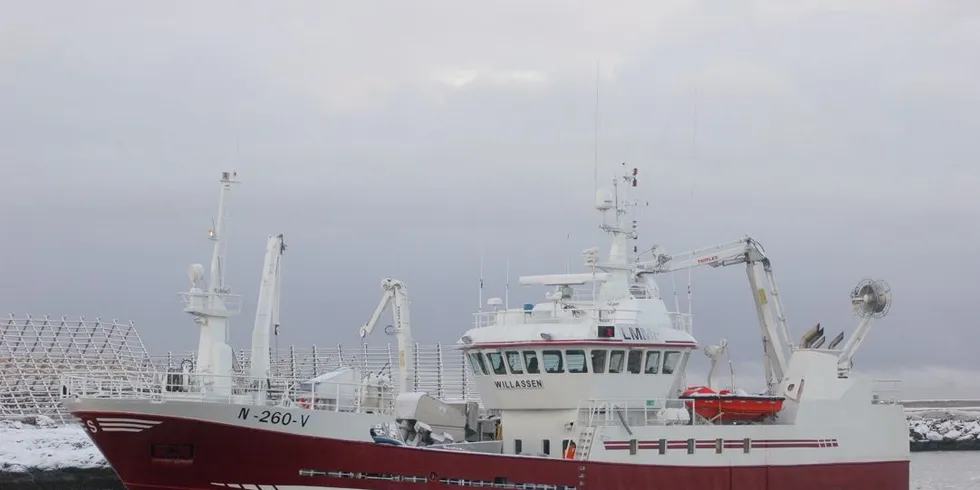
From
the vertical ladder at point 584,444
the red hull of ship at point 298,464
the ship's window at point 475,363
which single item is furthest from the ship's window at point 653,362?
the ship's window at point 475,363

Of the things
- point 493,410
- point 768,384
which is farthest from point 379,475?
point 768,384

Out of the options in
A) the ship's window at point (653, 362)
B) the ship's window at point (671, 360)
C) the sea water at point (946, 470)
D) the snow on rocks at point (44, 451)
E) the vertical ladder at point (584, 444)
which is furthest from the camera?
the sea water at point (946, 470)

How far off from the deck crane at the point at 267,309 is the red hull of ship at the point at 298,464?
1910mm

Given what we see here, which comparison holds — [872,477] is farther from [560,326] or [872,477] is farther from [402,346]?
[402,346]

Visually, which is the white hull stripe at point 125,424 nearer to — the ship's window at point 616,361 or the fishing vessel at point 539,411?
the fishing vessel at point 539,411

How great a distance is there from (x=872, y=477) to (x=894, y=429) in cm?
153

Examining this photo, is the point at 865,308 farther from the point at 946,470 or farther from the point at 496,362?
the point at 946,470

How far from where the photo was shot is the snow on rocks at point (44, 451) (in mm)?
41031

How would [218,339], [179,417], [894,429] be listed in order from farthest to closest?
[894,429] < [218,339] < [179,417]

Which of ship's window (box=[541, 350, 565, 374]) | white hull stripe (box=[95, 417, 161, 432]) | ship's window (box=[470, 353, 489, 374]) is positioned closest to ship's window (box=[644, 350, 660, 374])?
ship's window (box=[541, 350, 565, 374])

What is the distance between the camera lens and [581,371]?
2667cm

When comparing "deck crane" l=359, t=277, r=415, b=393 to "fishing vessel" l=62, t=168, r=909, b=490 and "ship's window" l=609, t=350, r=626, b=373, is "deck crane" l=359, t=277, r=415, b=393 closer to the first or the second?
Answer: "fishing vessel" l=62, t=168, r=909, b=490

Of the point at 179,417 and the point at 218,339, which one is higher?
the point at 218,339

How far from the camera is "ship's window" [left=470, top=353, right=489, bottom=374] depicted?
2798cm
